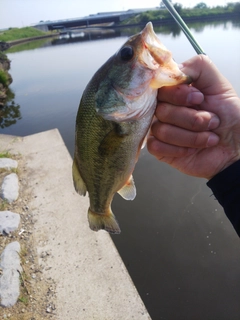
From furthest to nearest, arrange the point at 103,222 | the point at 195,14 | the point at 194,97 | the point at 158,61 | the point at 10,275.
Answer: the point at 195,14 → the point at 10,275 → the point at 103,222 → the point at 194,97 → the point at 158,61

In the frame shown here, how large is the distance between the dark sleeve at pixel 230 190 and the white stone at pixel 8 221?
3.25m

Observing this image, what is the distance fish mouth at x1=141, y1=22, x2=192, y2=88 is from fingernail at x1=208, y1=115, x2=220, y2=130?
0.34 metres

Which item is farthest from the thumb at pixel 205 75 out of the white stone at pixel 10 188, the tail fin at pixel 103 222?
the white stone at pixel 10 188

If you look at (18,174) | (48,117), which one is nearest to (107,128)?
(18,174)

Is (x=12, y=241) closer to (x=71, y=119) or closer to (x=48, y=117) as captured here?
(x=71, y=119)

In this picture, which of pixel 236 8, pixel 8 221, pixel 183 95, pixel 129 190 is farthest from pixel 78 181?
pixel 236 8

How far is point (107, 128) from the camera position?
148cm

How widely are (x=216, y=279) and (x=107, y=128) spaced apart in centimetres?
339

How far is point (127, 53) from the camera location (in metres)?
1.36

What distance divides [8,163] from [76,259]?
317cm

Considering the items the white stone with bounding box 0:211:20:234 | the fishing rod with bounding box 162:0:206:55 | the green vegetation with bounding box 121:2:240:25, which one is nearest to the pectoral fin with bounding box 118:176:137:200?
the fishing rod with bounding box 162:0:206:55

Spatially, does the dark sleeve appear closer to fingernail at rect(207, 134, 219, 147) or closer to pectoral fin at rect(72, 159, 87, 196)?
fingernail at rect(207, 134, 219, 147)

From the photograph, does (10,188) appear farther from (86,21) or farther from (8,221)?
(86,21)

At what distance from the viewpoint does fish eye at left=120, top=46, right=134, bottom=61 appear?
1.35 meters
